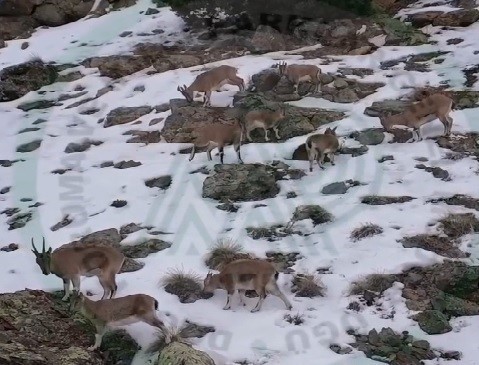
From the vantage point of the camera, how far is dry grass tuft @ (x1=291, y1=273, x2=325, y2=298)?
980 cm

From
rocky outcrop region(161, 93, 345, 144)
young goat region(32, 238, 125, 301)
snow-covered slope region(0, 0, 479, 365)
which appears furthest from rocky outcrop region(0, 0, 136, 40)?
young goat region(32, 238, 125, 301)

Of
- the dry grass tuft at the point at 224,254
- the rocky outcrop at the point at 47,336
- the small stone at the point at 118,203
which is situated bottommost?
the small stone at the point at 118,203

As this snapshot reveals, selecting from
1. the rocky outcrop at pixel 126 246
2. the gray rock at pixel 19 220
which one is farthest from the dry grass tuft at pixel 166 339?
the gray rock at pixel 19 220

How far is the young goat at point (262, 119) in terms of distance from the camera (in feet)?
50.8

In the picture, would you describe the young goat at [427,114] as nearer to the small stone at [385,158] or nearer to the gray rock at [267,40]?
the small stone at [385,158]

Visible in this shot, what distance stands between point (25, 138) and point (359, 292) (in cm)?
1198

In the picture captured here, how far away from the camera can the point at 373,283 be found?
9.80 meters

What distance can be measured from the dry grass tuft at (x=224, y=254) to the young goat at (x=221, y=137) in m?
3.69

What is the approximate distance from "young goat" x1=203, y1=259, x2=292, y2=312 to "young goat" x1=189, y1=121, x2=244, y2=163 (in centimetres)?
515

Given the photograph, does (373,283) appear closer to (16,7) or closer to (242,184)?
(242,184)

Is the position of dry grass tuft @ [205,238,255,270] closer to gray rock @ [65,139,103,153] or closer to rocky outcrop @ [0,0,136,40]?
gray rock @ [65,139,103,153]

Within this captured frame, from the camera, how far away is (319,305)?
956cm

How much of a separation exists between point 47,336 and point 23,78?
15.1m

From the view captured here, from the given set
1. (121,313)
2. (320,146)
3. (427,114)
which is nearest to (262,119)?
(320,146)
